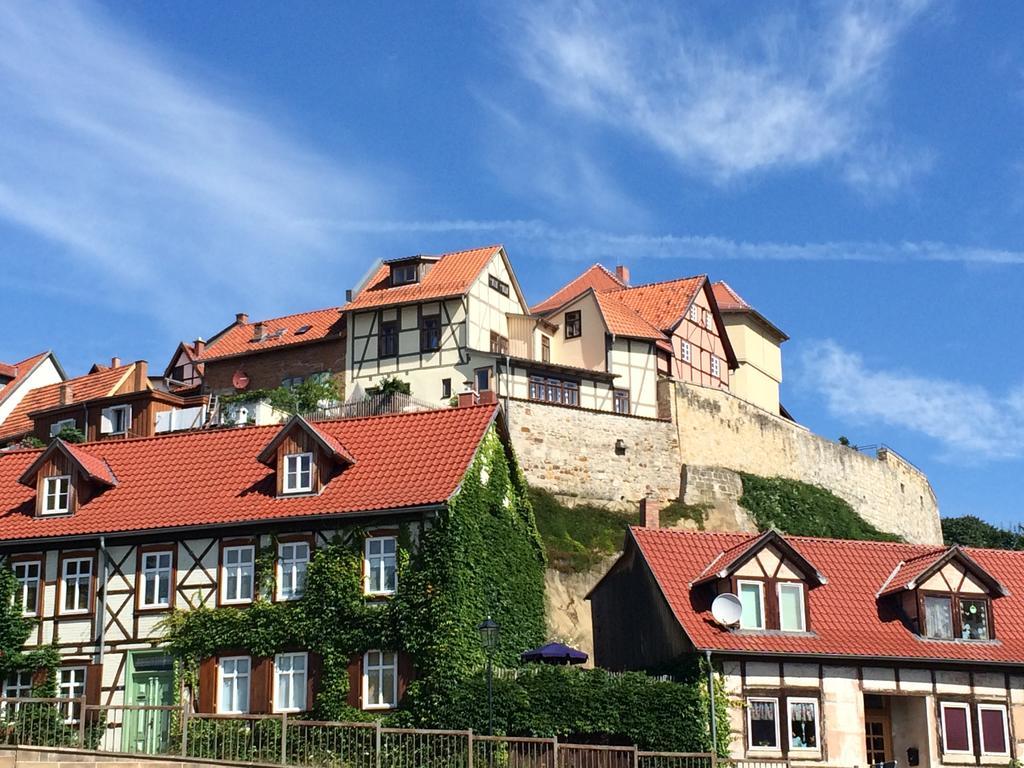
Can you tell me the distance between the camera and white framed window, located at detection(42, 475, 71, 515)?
127 ft

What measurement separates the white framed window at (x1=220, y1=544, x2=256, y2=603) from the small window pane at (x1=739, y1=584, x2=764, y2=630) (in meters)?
11.1

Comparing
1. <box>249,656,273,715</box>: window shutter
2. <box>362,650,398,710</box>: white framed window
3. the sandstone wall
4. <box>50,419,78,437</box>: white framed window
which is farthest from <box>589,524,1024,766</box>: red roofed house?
<box>50,419,78,437</box>: white framed window

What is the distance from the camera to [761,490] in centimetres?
6306

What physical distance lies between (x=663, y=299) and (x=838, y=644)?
112ft

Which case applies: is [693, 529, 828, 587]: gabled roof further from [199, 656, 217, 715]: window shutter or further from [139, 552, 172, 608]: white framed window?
[139, 552, 172, 608]: white framed window

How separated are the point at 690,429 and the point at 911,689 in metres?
26.8

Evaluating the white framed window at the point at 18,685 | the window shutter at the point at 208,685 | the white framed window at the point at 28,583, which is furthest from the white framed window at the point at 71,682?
the window shutter at the point at 208,685

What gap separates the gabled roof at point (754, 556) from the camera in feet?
119

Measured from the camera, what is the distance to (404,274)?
6341cm

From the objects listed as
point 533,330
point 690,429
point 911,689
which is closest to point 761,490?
point 690,429

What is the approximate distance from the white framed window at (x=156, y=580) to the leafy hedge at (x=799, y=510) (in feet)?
96.5

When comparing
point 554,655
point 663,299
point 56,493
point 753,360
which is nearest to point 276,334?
point 663,299

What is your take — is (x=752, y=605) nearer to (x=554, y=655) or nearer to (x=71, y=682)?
(x=554, y=655)

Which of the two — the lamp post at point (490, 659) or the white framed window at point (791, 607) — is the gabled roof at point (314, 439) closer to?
the lamp post at point (490, 659)
